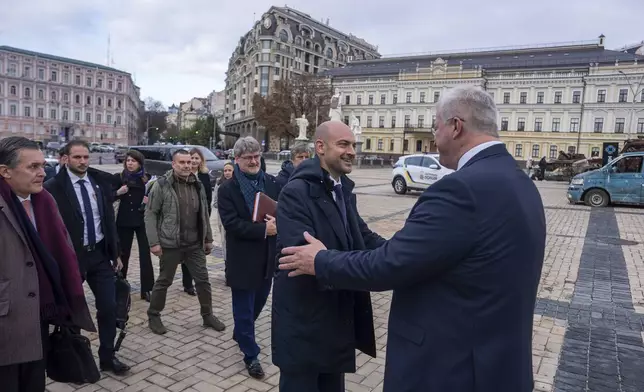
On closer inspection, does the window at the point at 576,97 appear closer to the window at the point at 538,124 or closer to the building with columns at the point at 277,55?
the window at the point at 538,124

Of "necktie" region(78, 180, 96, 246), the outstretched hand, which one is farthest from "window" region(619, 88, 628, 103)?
the outstretched hand

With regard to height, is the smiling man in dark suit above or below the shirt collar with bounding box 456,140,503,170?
below

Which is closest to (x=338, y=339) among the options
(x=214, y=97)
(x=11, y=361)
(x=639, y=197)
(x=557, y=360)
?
(x=11, y=361)

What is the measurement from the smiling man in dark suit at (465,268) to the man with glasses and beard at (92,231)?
2690 millimetres

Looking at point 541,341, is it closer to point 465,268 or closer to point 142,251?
point 465,268

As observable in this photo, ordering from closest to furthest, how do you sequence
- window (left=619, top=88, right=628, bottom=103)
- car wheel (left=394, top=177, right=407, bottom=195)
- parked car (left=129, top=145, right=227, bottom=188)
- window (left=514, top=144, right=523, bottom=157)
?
parked car (left=129, top=145, right=227, bottom=188)
car wheel (left=394, top=177, right=407, bottom=195)
window (left=619, top=88, right=628, bottom=103)
window (left=514, top=144, right=523, bottom=157)

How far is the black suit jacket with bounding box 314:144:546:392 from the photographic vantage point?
1696 mm

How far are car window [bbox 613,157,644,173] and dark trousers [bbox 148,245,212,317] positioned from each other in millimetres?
16932

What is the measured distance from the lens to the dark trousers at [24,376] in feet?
8.16

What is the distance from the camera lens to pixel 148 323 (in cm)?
501

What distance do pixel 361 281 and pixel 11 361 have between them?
6.40ft

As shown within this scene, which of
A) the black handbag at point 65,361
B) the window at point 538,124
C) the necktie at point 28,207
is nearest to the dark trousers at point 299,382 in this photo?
the black handbag at point 65,361

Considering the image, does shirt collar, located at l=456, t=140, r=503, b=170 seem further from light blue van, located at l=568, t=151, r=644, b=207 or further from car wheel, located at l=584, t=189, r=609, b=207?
car wheel, located at l=584, t=189, r=609, b=207

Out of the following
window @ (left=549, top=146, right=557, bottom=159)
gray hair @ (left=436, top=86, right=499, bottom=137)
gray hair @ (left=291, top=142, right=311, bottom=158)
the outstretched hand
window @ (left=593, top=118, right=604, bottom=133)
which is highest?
window @ (left=593, top=118, right=604, bottom=133)
